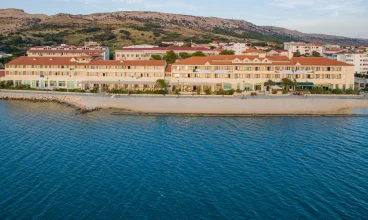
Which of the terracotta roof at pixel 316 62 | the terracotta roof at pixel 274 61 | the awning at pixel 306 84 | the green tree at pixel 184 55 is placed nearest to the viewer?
the awning at pixel 306 84

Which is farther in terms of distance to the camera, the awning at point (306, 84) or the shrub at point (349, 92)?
the awning at point (306, 84)

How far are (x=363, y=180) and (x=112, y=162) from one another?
1492cm

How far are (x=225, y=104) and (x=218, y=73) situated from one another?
1203cm

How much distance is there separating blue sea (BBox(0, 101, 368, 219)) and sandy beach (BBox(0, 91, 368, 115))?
5.47 meters

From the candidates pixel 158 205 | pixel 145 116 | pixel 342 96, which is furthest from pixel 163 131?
pixel 342 96

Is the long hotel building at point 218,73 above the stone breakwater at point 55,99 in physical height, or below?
above

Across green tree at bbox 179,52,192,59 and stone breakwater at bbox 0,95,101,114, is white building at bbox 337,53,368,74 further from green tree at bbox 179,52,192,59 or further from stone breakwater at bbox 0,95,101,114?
stone breakwater at bbox 0,95,101,114

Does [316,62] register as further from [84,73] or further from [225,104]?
[84,73]

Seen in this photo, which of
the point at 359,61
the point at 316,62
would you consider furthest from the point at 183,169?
the point at 359,61

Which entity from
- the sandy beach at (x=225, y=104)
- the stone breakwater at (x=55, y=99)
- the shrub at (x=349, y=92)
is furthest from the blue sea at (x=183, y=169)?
the shrub at (x=349, y=92)

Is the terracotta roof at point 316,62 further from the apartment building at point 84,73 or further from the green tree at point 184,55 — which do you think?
the green tree at point 184,55

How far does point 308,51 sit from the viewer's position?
115688mm

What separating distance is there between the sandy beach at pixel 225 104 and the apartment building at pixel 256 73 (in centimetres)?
775

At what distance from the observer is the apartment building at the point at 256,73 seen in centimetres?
5688
